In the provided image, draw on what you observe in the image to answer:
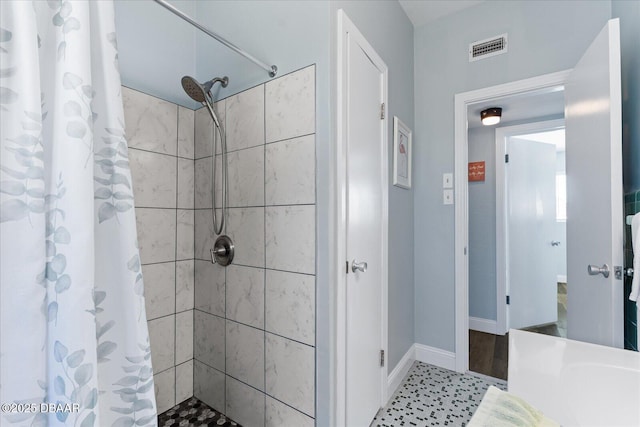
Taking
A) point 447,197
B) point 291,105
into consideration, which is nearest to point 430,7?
point 447,197

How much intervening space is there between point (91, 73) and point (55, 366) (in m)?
0.50

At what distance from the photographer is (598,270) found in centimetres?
141

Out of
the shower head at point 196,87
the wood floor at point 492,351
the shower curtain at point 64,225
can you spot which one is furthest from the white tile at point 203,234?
the wood floor at point 492,351

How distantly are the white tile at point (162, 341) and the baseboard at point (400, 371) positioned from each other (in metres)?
1.28

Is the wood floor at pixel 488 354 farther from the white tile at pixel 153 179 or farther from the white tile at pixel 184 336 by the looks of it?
the white tile at pixel 153 179

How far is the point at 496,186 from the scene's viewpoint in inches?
121

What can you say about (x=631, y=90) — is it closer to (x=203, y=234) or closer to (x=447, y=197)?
(x=447, y=197)

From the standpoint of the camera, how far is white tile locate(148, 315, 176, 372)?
1.61 metres

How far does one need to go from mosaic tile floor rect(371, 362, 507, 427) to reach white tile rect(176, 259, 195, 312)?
1229mm

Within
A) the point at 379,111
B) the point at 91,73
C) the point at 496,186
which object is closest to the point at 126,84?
the point at 91,73

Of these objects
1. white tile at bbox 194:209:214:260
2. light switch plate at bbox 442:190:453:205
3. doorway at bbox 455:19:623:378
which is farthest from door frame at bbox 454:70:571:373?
white tile at bbox 194:209:214:260

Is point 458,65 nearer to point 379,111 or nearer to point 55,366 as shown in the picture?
point 379,111

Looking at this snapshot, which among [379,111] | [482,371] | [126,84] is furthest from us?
[482,371]

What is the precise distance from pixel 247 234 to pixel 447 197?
59.8 inches
